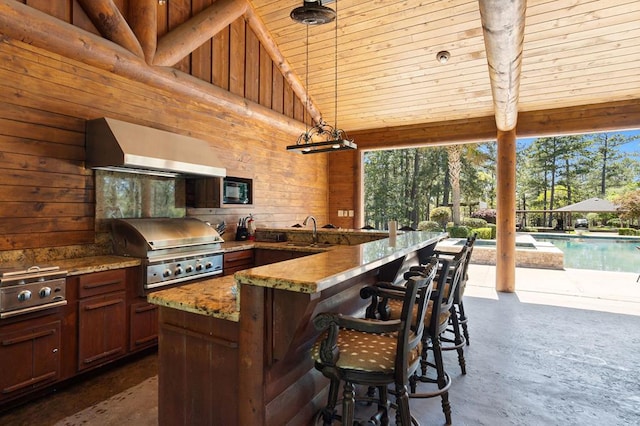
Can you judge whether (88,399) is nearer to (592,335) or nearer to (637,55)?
(592,335)

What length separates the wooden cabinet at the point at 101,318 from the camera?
259cm

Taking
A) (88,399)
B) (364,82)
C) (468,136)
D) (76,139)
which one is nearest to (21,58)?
(76,139)

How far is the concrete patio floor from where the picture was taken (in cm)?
222

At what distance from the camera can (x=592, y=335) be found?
3715 millimetres

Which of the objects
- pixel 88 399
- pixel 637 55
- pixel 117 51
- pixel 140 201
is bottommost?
pixel 88 399

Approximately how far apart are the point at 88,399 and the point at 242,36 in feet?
15.0

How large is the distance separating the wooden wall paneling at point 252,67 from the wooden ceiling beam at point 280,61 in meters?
0.11

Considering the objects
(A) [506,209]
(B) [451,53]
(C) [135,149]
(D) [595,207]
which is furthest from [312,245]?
(D) [595,207]

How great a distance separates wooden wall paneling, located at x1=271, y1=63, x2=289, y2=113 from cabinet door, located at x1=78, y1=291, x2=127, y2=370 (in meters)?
3.72

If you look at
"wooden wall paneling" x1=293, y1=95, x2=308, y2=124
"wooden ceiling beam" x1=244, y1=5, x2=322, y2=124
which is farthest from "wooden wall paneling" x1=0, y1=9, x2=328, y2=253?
"wooden wall paneling" x1=293, y1=95, x2=308, y2=124

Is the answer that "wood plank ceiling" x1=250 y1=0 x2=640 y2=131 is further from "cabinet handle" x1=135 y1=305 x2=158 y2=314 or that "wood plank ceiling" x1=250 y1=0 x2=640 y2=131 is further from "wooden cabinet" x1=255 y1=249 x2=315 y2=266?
"cabinet handle" x1=135 y1=305 x2=158 y2=314

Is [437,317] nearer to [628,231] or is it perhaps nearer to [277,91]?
[277,91]

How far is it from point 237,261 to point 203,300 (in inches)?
→ 100


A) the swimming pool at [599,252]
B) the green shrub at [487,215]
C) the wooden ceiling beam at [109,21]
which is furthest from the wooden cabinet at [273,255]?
the green shrub at [487,215]
